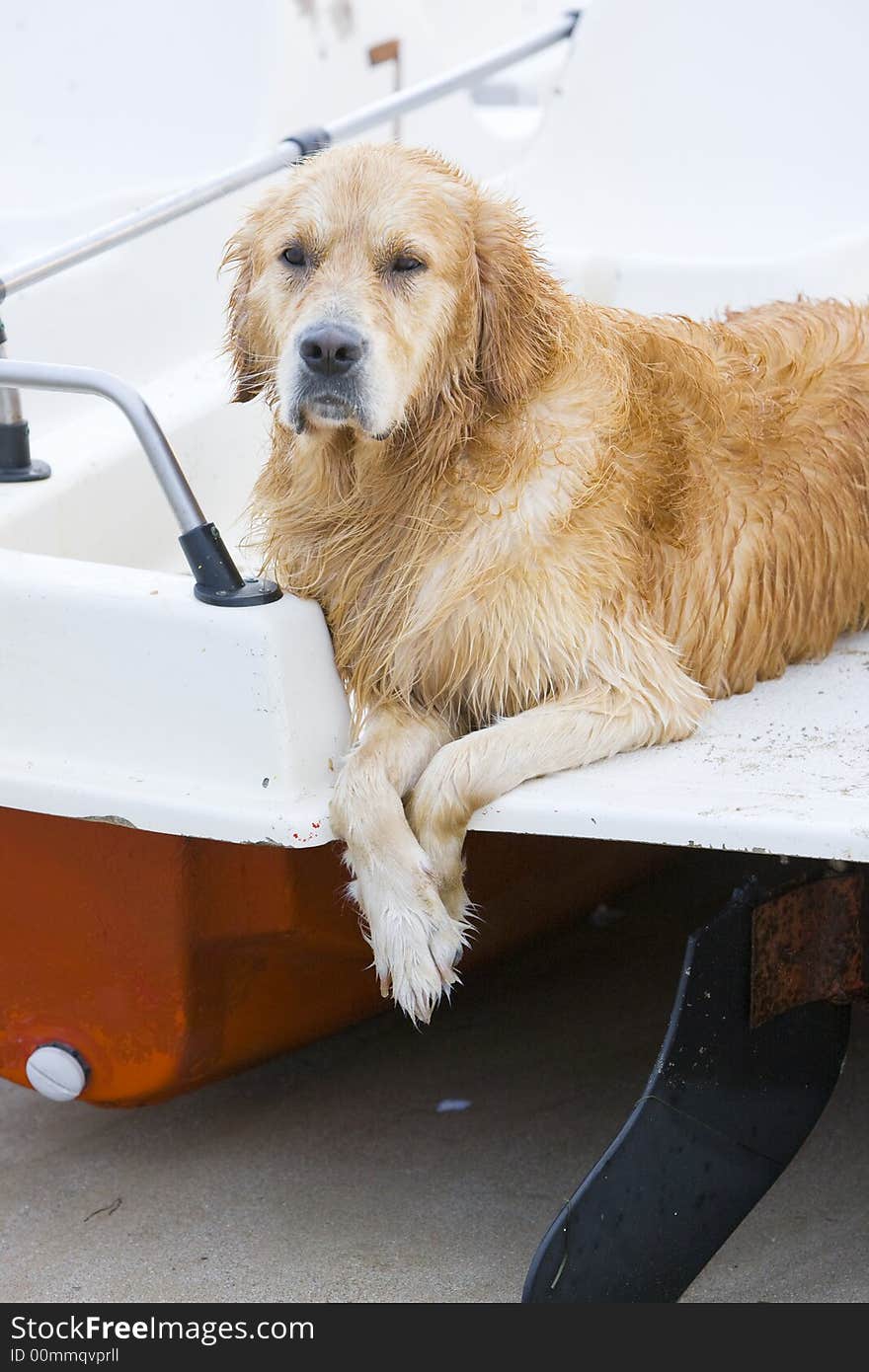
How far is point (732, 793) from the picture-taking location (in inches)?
88.6

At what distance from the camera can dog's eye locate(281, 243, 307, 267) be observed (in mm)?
2375

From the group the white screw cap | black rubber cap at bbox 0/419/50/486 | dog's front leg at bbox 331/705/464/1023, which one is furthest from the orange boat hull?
black rubber cap at bbox 0/419/50/486

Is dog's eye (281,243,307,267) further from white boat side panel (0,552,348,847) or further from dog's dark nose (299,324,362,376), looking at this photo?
white boat side panel (0,552,348,847)

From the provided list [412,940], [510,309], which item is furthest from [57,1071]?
[510,309]

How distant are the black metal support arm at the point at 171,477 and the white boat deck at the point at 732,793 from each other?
0.47 m

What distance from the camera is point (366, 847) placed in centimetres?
226

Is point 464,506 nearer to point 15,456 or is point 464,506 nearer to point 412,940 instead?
point 412,940

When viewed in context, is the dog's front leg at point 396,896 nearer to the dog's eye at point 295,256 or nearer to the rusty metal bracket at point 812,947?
the rusty metal bracket at point 812,947

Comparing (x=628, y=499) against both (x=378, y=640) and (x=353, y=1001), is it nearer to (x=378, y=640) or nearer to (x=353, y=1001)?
(x=378, y=640)

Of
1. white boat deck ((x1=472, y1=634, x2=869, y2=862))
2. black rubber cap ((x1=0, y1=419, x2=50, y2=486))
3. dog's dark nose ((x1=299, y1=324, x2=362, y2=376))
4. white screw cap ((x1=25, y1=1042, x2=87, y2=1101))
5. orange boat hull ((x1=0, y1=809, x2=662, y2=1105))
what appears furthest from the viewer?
black rubber cap ((x1=0, y1=419, x2=50, y2=486))

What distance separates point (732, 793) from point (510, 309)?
744mm

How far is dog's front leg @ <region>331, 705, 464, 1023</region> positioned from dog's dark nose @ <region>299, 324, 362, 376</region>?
0.54m

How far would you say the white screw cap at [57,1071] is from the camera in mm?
2664

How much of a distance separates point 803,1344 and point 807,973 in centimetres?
50
